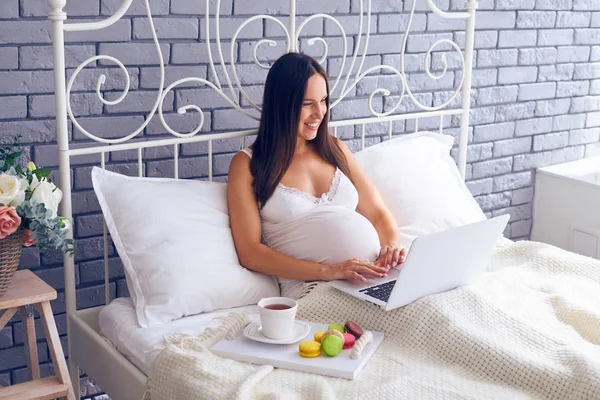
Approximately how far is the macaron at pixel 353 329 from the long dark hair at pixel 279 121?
474mm

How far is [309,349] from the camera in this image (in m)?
1.62

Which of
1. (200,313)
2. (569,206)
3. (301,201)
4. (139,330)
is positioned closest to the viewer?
(139,330)

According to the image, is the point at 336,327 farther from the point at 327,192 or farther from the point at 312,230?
the point at 327,192

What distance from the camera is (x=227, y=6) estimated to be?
2.40m

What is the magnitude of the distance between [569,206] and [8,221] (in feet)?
7.48

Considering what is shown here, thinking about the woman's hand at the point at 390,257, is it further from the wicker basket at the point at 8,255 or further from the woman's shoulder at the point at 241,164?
the wicker basket at the point at 8,255

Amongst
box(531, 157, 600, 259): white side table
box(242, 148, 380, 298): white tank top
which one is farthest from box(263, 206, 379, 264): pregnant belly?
box(531, 157, 600, 259): white side table

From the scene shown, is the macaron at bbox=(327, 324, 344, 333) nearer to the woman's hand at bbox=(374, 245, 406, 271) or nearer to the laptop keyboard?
the laptop keyboard

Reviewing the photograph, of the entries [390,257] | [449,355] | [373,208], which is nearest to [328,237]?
[390,257]

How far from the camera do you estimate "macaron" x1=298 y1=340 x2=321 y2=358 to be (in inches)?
63.9

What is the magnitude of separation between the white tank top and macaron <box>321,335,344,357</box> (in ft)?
1.20

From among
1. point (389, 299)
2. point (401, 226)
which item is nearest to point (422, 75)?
point (401, 226)

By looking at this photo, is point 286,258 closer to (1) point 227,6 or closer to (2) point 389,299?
(2) point 389,299

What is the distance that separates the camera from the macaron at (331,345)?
5.34ft
